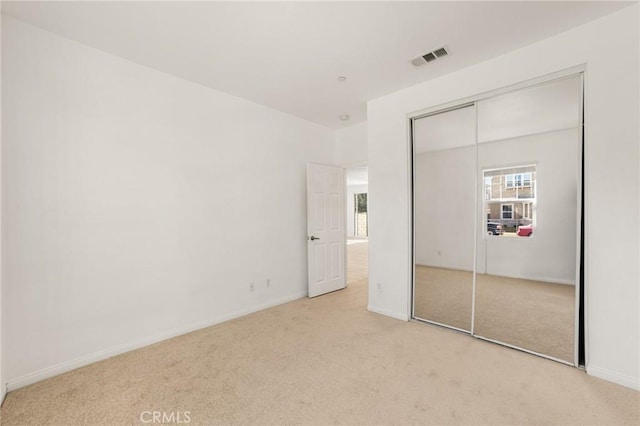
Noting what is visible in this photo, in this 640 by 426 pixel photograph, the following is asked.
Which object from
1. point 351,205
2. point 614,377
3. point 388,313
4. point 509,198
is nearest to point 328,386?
point 388,313

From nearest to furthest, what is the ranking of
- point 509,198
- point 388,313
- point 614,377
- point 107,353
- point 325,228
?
point 614,377, point 107,353, point 509,198, point 388,313, point 325,228

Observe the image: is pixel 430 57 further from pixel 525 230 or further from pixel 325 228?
pixel 325 228

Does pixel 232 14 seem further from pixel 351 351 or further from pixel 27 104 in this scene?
pixel 351 351

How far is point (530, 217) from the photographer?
2.73 metres

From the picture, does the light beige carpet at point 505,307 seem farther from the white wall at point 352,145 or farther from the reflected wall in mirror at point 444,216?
the white wall at point 352,145

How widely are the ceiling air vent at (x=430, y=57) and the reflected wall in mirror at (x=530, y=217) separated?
27.1 inches

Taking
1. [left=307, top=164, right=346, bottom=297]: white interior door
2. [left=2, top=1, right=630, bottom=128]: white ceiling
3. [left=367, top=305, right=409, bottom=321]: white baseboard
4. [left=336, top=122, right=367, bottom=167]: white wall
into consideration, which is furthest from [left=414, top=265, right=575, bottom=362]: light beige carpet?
[left=2, top=1, right=630, bottom=128]: white ceiling

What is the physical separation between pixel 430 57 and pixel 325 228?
2.74 m

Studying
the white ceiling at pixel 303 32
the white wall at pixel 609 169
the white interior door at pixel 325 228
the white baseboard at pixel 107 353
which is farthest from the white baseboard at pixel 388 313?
the white ceiling at pixel 303 32

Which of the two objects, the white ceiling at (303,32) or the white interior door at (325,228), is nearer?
the white ceiling at (303,32)

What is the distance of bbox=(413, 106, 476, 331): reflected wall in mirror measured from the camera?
3.07m

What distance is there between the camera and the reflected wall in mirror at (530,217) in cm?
243

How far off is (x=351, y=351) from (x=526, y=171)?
2.42 m

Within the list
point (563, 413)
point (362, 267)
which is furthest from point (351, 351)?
point (362, 267)
